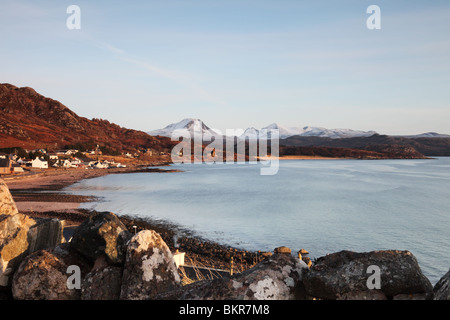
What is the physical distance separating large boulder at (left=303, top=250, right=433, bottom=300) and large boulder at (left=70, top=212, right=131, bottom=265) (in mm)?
2346

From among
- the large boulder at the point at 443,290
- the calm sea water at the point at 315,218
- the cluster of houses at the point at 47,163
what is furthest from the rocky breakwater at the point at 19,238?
the cluster of houses at the point at 47,163

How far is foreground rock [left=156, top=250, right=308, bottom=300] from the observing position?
3.51 m

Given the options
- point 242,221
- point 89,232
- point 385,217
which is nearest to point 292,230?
point 242,221

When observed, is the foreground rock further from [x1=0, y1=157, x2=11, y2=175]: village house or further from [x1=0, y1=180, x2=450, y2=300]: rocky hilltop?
[x1=0, y1=157, x2=11, y2=175]: village house

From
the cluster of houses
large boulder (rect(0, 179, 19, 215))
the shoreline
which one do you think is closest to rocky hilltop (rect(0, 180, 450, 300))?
large boulder (rect(0, 179, 19, 215))

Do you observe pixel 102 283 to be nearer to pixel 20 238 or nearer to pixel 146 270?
pixel 146 270

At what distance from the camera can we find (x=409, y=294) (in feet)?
11.3

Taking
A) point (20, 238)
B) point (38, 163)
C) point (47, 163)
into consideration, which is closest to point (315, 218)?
point (20, 238)

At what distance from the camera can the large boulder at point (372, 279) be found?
11.2 feet

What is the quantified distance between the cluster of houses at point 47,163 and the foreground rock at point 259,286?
107 metres

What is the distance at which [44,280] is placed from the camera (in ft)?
14.4

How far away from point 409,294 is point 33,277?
435 centimetres

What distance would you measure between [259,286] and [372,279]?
1.12m
